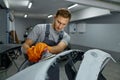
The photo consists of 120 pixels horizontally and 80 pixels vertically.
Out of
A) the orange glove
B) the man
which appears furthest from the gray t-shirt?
the orange glove

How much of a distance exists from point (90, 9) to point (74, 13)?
8.97ft

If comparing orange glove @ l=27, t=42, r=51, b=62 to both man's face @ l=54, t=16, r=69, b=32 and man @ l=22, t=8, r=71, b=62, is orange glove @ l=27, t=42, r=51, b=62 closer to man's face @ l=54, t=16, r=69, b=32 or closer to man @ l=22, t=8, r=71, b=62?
man @ l=22, t=8, r=71, b=62

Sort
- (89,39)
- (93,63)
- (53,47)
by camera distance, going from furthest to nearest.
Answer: (89,39)
(53,47)
(93,63)

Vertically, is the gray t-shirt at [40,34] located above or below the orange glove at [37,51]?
above

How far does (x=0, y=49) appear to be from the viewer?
312 cm

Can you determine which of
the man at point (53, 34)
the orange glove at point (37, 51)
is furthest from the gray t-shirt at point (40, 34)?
the orange glove at point (37, 51)

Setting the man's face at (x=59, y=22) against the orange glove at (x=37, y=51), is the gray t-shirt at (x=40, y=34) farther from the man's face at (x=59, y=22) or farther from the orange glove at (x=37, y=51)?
the orange glove at (x=37, y=51)

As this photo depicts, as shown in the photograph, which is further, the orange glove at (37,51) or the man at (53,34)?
the man at (53,34)

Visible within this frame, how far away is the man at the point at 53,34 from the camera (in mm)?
1943

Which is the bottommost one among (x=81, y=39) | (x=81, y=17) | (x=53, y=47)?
(x=81, y=39)

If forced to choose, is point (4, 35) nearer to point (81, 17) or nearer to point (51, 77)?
point (81, 17)

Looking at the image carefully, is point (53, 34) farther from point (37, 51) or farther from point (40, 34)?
point (37, 51)

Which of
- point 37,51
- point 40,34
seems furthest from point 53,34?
point 37,51

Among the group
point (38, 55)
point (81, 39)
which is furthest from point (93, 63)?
point (81, 39)
